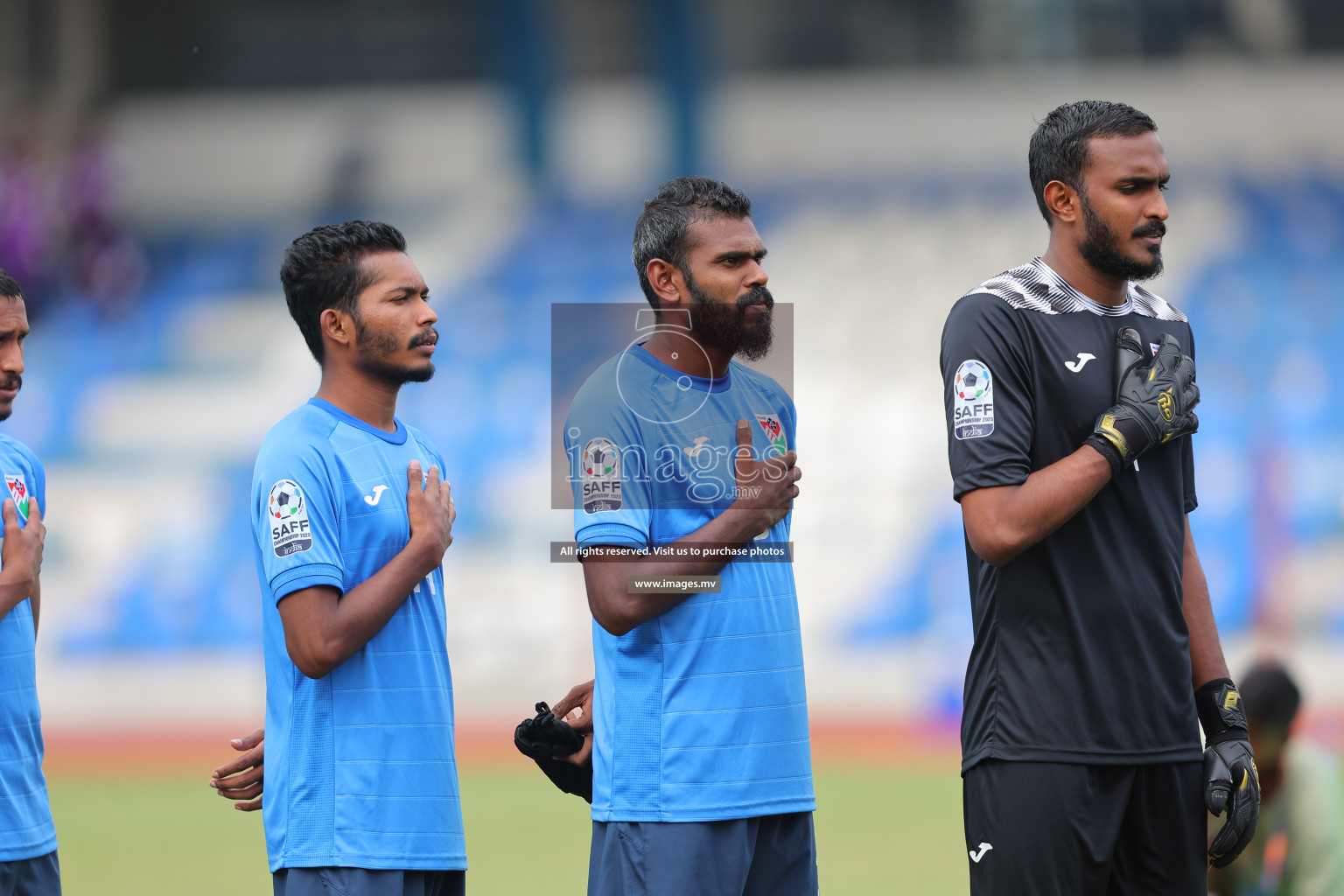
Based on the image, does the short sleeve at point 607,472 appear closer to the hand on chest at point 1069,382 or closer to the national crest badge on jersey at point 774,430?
the national crest badge on jersey at point 774,430

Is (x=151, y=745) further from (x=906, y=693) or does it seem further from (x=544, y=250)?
(x=544, y=250)

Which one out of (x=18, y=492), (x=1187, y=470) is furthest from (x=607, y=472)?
(x=18, y=492)

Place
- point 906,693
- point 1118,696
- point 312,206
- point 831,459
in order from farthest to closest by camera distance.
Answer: point 312,206 < point 831,459 < point 906,693 < point 1118,696

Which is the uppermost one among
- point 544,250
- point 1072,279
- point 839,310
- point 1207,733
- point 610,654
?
point 544,250

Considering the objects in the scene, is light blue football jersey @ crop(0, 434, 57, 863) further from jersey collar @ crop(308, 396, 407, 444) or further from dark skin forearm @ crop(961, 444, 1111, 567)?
dark skin forearm @ crop(961, 444, 1111, 567)

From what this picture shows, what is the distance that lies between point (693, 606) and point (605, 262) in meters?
14.3

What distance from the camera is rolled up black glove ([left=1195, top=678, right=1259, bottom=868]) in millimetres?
2926

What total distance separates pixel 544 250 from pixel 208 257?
452 cm

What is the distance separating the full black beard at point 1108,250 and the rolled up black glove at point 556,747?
1534mm

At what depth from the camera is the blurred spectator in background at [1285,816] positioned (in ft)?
12.4

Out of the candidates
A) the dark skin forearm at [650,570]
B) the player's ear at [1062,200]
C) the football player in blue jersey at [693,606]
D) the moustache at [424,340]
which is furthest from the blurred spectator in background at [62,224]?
the player's ear at [1062,200]

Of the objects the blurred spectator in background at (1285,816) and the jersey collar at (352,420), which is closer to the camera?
the jersey collar at (352,420)

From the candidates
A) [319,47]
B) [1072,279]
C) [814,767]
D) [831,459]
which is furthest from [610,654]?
[319,47]

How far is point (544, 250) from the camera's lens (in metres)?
17.5
